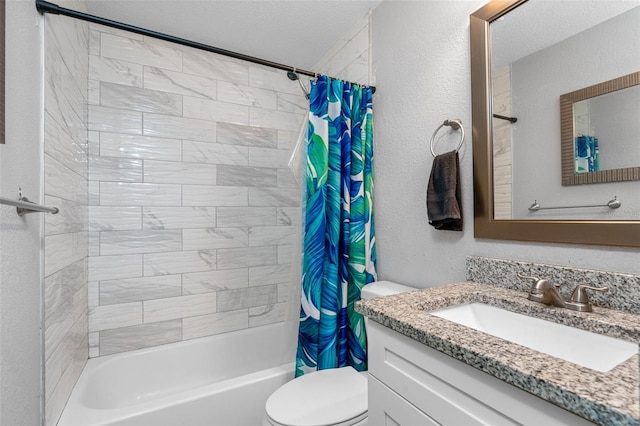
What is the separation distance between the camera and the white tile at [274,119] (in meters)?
2.30

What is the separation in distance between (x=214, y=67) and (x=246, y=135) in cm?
54

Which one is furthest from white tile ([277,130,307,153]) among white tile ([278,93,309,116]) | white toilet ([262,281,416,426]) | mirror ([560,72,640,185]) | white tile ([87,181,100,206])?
mirror ([560,72,640,185])

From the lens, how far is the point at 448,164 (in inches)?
49.1

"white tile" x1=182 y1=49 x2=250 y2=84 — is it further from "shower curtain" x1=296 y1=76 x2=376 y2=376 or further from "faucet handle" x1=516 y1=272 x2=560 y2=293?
"faucet handle" x1=516 y1=272 x2=560 y2=293

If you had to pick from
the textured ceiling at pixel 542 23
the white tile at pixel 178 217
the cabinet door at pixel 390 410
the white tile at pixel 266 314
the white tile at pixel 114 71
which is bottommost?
the white tile at pixel 266 314

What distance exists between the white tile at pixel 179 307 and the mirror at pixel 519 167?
1.84m

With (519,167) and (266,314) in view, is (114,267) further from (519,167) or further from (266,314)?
(519,167)

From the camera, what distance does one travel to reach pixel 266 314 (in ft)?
7.70

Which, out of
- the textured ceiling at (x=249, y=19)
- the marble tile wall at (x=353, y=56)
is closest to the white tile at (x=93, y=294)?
the textured ceiling at (x=249, y=19)

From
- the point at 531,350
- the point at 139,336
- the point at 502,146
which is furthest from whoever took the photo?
the point at 139,336

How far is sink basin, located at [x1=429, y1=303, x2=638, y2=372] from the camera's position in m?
0.70

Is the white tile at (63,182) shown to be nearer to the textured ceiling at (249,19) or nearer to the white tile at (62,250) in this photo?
the white tile at (62,250)

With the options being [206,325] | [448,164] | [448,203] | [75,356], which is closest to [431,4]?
[448,164]

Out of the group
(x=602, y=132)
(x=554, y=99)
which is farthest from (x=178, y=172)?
(x=602, y=132)
